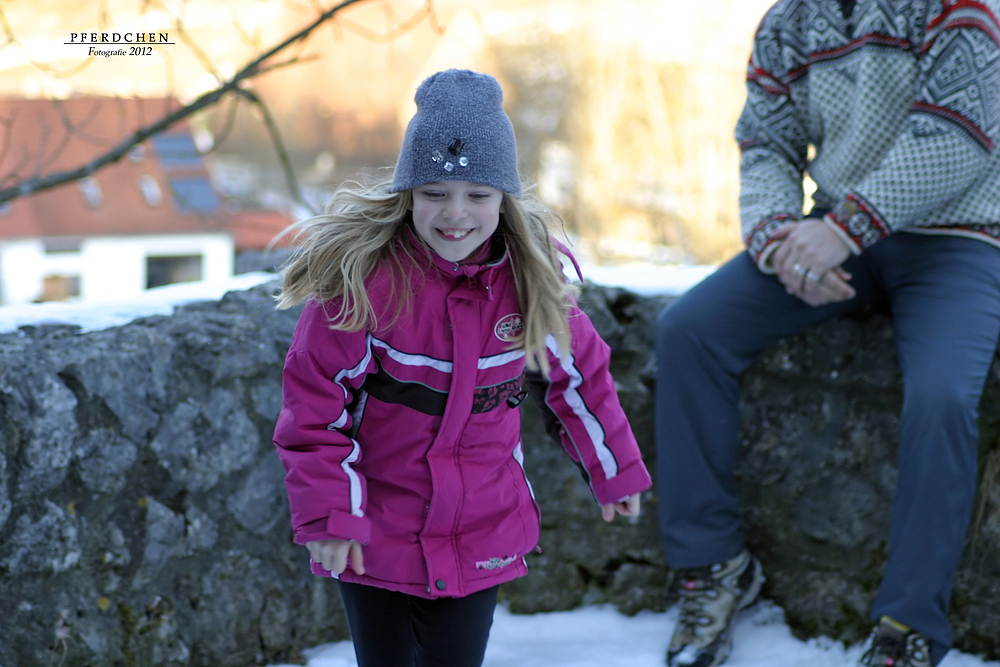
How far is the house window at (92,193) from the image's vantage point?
72.1 ft

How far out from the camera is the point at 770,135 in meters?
2.21

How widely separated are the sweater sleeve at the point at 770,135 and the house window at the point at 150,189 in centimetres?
2178

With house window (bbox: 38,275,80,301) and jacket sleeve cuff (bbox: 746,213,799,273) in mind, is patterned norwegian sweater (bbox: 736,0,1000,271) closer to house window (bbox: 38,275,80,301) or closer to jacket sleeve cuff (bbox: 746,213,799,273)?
jacket sleeve cuff (bbox: 746,213,799,273)

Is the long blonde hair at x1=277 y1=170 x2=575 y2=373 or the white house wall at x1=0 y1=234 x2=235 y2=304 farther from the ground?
the long blonde hair at x1=277 y1=170 x2=575 y2=373

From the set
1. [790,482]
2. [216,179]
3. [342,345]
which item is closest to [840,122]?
[790,482]

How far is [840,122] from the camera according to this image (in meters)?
2.12

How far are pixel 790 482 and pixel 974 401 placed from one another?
20.7 inches

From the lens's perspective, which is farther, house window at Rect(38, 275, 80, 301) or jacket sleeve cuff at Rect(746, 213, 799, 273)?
house window at Rect(38, 275, 80, 301)

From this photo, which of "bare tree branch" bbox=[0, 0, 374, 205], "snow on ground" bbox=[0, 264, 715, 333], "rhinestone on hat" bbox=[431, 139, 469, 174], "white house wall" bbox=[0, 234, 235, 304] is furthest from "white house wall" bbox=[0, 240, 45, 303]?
"rhinestone on hat" bbox=[431, 139, 469, 174]

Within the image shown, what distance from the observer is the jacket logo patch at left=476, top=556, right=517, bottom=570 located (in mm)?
1396

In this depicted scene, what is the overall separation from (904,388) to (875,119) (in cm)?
63

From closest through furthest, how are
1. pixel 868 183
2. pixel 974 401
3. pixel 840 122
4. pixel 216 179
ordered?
pixel 974 401 → pixel 868 183 → pixel 840 122 → pixel 216 179

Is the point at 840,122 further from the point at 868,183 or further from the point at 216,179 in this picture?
the point at 216,179

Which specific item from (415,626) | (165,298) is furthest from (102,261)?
(415,626)
